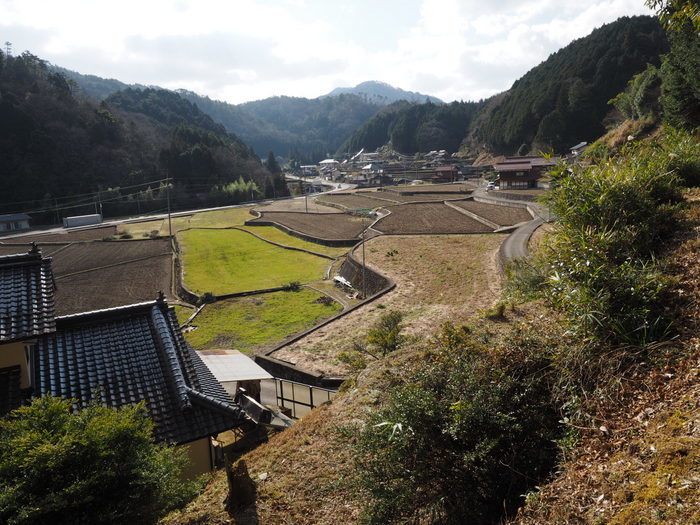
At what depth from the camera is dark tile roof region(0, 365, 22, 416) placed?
7555 millimetres

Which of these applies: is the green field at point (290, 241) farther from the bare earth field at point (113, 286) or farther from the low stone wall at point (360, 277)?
the bare earth field at point (113, 286)

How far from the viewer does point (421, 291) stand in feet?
74.4

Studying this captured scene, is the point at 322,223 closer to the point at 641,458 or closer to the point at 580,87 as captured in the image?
the point at 641,458

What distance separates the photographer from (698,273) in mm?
5617

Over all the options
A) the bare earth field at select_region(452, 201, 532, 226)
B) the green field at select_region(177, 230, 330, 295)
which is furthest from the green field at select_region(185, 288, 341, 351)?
the bare earth field at select_region(452, 201, 532, 226)

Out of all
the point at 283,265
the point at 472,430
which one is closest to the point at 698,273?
the point at 472,430

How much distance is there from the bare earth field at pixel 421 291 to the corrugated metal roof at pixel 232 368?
87.8 inches

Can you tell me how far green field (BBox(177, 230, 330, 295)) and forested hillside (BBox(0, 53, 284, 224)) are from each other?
3475 cm

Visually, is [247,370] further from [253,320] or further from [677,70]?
[677,70]

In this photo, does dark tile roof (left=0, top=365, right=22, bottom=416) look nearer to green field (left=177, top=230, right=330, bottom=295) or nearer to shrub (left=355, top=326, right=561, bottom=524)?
shrub (left=355, top=326, right=561, bottom=524)

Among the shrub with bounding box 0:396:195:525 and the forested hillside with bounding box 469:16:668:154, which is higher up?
the forested hillside with bounding box 469:16:668:154

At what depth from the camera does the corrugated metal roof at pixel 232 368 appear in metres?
13.0

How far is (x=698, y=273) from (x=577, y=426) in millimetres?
2987

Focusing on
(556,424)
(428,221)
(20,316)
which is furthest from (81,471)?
(428,221)
